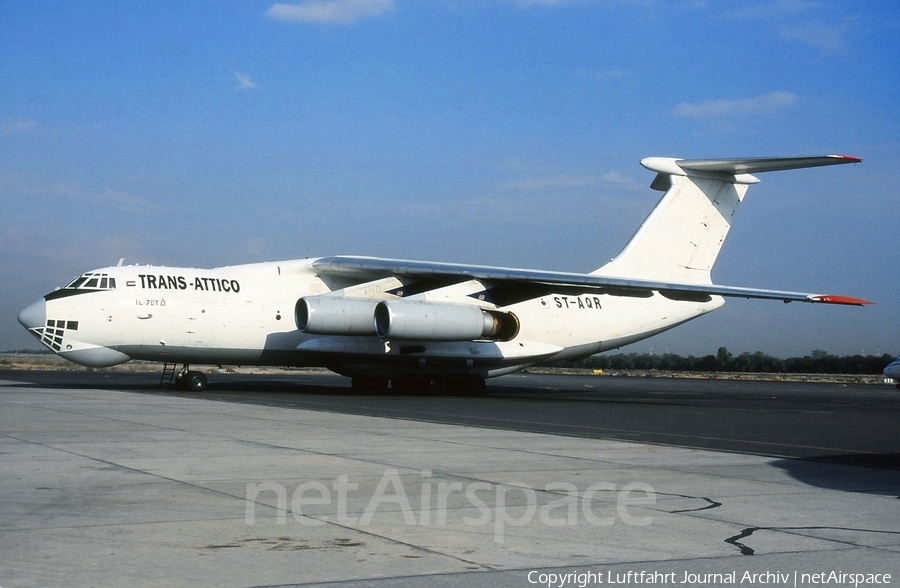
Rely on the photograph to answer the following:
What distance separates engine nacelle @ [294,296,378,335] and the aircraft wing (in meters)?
1.07

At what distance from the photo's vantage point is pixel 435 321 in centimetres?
2108

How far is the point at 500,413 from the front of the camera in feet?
52.7

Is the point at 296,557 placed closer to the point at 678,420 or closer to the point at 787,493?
the point at 787,493

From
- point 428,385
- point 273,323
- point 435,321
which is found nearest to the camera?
point 435,321

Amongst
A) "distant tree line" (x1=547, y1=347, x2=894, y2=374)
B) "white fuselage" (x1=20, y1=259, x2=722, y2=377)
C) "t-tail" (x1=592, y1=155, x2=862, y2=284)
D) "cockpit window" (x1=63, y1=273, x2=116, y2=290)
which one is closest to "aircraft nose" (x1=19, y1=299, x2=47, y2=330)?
"white fuselage" (x1=20, y1=259, x2=722, y2=377)

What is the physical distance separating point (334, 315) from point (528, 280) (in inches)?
163

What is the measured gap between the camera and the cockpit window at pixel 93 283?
2070 centimetres

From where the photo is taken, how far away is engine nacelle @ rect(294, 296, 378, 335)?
20.6m

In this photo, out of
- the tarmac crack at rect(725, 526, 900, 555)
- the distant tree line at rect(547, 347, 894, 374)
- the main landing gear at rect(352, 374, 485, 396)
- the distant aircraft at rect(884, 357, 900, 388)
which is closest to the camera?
the tarmac crack at rect(725, 526, 900, 555)

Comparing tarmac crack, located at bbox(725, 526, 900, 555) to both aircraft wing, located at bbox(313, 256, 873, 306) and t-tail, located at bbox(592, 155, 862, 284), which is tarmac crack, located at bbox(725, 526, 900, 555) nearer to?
aircraft wing, located at bbox(313, 256, 873, 306)

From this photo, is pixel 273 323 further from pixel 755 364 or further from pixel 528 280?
pixel 755 364

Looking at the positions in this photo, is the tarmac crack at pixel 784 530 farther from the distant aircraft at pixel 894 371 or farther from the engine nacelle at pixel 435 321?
the engine nacelle at pixel 435 321

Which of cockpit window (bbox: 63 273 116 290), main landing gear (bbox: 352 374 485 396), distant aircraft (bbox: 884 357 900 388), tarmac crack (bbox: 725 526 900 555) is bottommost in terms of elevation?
tarmac crack (bbox: 725 526 900 555)

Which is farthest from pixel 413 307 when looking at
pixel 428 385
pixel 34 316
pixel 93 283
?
pixel 34 316
